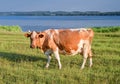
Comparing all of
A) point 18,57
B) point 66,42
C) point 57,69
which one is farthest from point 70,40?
point 18,57

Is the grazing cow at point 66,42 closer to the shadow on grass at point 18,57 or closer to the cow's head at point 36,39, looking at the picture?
the cow's head at point 36,39

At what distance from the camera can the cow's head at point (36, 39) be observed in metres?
16.9

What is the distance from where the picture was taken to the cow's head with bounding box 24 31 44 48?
16928 millimetres

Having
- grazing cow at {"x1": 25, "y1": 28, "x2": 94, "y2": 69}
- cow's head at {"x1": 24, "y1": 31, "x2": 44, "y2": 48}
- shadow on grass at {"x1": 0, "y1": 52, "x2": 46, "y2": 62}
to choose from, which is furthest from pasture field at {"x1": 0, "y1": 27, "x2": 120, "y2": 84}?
cow's head at {"x1": 24, "y1": 31, "x2": 44, "y2": 48}

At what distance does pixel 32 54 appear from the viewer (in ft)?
68.2

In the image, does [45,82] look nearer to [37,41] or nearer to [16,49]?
[37,41]

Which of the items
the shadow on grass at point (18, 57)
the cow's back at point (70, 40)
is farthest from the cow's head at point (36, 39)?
the shadow on grass at point (18, 57)

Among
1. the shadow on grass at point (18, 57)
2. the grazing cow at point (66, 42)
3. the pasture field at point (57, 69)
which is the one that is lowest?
the shadow on grass at point (18, 57)

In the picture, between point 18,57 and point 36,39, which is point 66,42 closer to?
point 36,39

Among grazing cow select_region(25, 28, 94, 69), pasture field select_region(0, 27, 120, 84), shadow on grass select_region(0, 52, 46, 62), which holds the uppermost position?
grazing cow select_region(25, 28, 94, 69)

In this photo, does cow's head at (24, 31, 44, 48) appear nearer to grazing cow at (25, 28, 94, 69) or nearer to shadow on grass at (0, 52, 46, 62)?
grazing cow at (25, 28, 94, 69)

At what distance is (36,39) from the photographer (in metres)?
17.0

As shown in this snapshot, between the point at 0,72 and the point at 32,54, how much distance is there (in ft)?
15.4

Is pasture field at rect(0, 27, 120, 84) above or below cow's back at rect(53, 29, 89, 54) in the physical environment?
below
